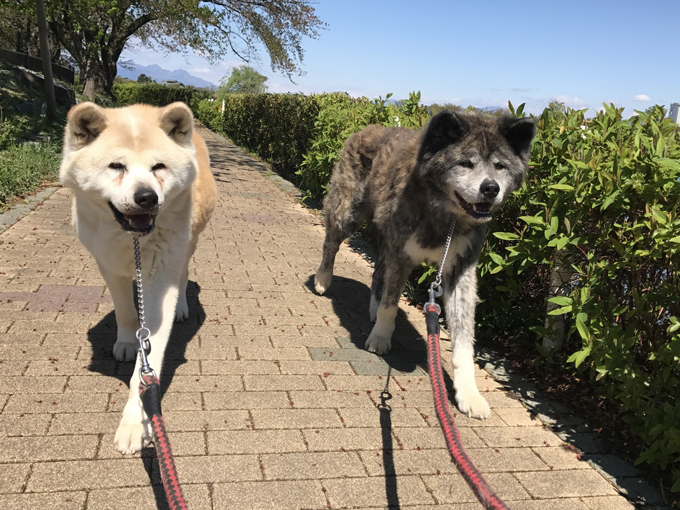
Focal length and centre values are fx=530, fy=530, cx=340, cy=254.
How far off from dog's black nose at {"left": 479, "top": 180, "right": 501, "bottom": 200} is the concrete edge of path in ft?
19.1

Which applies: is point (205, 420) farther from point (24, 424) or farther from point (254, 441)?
point (24, 424)

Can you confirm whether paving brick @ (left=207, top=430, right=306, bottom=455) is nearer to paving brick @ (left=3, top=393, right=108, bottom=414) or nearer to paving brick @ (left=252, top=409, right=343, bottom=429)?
paving brick @ (left=252, top=409, right=343, bottom=429)

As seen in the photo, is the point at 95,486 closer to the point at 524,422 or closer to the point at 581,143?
the point at 524,422

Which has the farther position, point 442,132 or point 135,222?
point 442,132

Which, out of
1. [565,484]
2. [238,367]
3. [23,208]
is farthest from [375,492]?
[23,208]

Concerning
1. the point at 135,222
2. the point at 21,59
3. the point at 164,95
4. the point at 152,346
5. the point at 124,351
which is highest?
the point at 21,59

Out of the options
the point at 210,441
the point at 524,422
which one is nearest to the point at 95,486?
the point at 210,441

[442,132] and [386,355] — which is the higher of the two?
[442,132]

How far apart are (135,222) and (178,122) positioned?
0.72 m

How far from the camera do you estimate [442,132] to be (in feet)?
11.9

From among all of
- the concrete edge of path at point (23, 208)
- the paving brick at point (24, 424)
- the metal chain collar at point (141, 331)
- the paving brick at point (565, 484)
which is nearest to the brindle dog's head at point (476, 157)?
the paving brick at point (565, 484)

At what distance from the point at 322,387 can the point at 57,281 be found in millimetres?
3009

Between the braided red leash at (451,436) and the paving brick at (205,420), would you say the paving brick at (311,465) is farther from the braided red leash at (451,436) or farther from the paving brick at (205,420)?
the braided red leash at (451,436)

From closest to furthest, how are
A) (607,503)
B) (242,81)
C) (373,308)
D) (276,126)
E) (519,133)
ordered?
(607,503), (519,133), (373,308), (276,126), (242,81)
